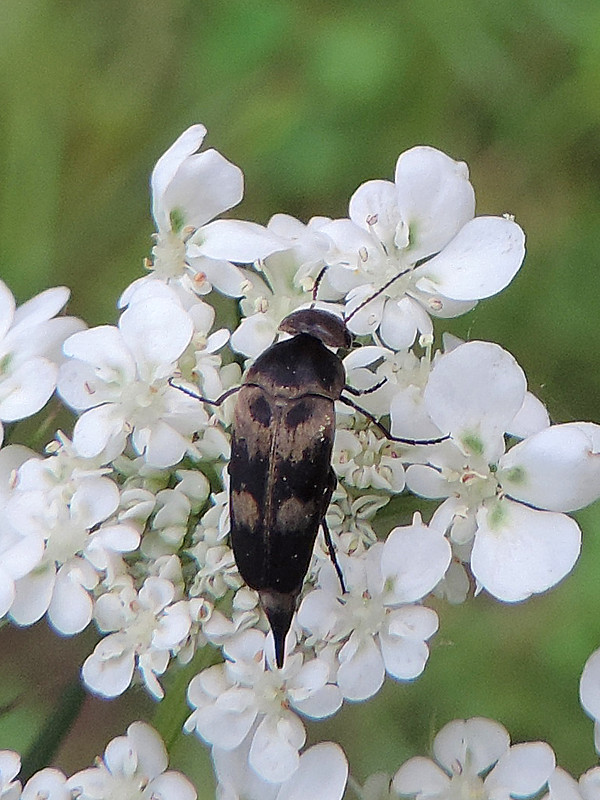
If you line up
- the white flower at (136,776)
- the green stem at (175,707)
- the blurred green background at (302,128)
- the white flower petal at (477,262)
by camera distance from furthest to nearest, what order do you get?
the blurred green background at (302,128)
the green stem at (175,707)
the white flower at (136,776)
the white flower petal at (477,262)

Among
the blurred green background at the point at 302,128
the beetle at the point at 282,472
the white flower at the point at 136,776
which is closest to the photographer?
the beetle at the point at 282,472

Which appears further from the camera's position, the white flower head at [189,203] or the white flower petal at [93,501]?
the white flower head at [189,203]

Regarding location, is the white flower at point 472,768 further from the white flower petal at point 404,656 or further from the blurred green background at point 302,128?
the blurred green background at point 302,128

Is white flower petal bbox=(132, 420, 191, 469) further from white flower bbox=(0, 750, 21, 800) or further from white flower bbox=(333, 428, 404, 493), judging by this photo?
white flower bbox=(0, 750, 21, 800)

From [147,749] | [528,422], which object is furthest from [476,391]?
[147,749]

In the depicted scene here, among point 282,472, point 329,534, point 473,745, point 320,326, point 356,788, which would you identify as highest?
point 320,326

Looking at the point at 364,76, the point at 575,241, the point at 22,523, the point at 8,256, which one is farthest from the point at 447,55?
the point at 22,523

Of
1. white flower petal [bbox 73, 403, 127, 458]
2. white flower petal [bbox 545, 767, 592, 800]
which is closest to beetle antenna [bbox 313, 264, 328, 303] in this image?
white flower petal [bbox 73, 403, 127, 458]

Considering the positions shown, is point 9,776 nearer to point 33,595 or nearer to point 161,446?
point 33,595

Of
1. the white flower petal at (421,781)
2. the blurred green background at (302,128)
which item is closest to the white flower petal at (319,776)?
the white flower petal at (421,781)
